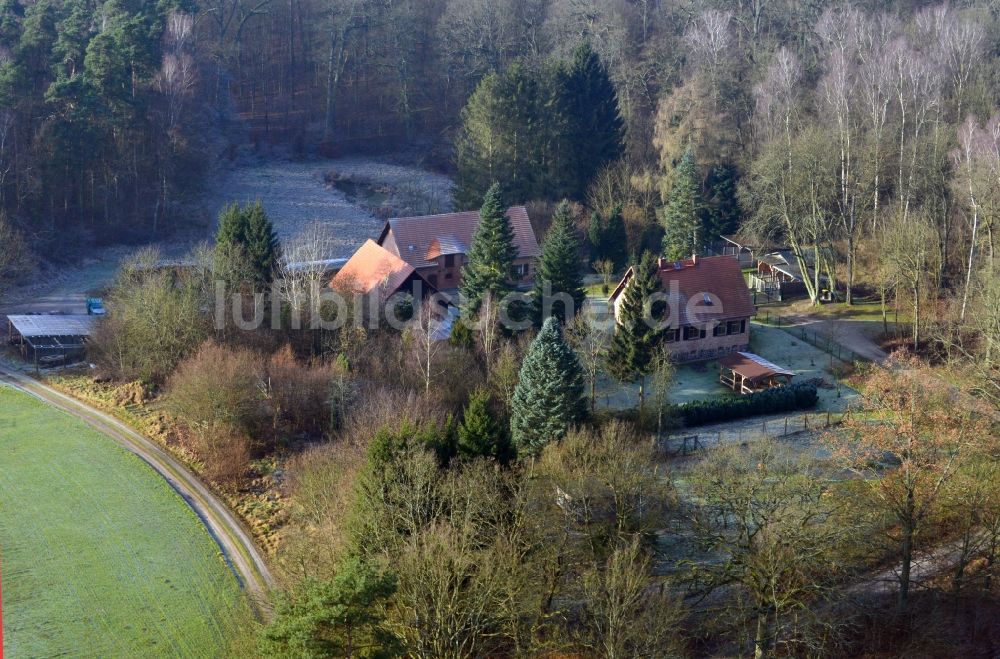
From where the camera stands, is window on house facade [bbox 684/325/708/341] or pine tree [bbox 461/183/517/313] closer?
window on house facade [bbox 684/325/708/341]

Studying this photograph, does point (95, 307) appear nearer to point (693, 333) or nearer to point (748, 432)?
point (693, 333)

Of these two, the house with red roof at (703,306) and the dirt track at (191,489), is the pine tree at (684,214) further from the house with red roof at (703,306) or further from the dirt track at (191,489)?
the dirt track at (191,489)

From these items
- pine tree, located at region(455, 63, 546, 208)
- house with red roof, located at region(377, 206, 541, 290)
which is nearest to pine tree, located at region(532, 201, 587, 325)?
house with red roof, located at region(377, 206, 541, 290)

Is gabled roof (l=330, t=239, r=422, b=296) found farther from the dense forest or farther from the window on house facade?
the window on house facade

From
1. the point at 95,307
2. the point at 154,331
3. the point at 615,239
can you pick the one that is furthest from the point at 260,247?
the point at 615,239

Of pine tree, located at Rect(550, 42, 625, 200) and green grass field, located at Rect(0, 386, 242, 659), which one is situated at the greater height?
pine tree, located at Rect(550, 42, 625, 200)

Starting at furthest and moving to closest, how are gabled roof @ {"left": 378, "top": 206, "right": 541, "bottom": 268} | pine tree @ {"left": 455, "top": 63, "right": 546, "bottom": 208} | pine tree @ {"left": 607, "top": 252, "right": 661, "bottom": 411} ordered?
pine tree @ {"left": 455, "top": 63, "right": 546, "bottom": 208}
gabled roof @ {"left": 378, "top": 206, "right": 541, "bottom": 268}
pine tree @ {"left": 607, "top": 252, "right": 661, "bottom": 411}

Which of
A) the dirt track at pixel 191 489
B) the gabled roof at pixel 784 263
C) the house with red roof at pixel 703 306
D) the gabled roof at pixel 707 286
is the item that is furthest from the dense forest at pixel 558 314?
the gabled roof at pixel 707 286

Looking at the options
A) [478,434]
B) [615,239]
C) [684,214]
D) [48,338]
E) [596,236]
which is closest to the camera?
[478,434]
